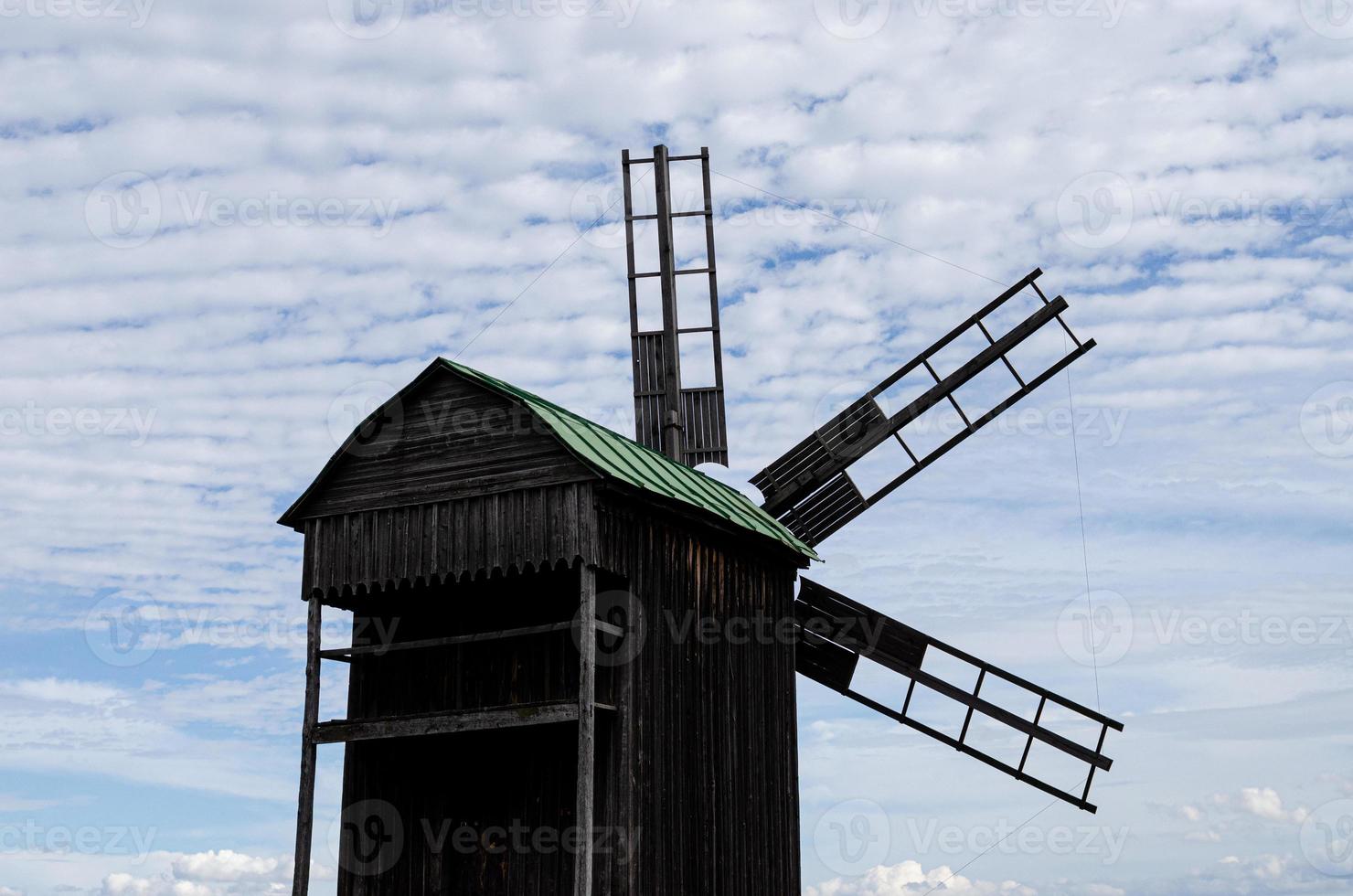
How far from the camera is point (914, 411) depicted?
→ 984 inches

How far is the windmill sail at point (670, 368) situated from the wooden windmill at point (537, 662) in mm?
3186

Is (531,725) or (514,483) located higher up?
(514,483)

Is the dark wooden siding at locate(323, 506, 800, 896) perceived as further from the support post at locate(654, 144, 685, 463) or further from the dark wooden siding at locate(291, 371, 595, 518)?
the support post at locate(654, 144, 685, 463)

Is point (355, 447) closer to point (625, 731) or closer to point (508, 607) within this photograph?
point (508, 607)

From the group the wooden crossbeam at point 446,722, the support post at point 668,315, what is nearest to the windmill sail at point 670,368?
the support post at point 668,315

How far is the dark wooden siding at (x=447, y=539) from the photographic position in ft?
58.8

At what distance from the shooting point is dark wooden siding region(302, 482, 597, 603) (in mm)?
17922

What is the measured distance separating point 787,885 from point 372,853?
5732 millimetres

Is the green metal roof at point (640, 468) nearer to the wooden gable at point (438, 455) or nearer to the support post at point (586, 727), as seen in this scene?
the wooden gable at point (438, 455)

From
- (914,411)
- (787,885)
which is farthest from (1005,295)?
(787,885)

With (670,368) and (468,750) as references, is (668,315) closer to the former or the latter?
(670,368)

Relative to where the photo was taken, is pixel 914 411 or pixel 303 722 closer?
pixel 303 722

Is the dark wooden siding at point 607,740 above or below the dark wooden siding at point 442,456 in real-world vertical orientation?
below

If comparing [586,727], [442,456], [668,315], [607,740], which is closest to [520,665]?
[607,740]
